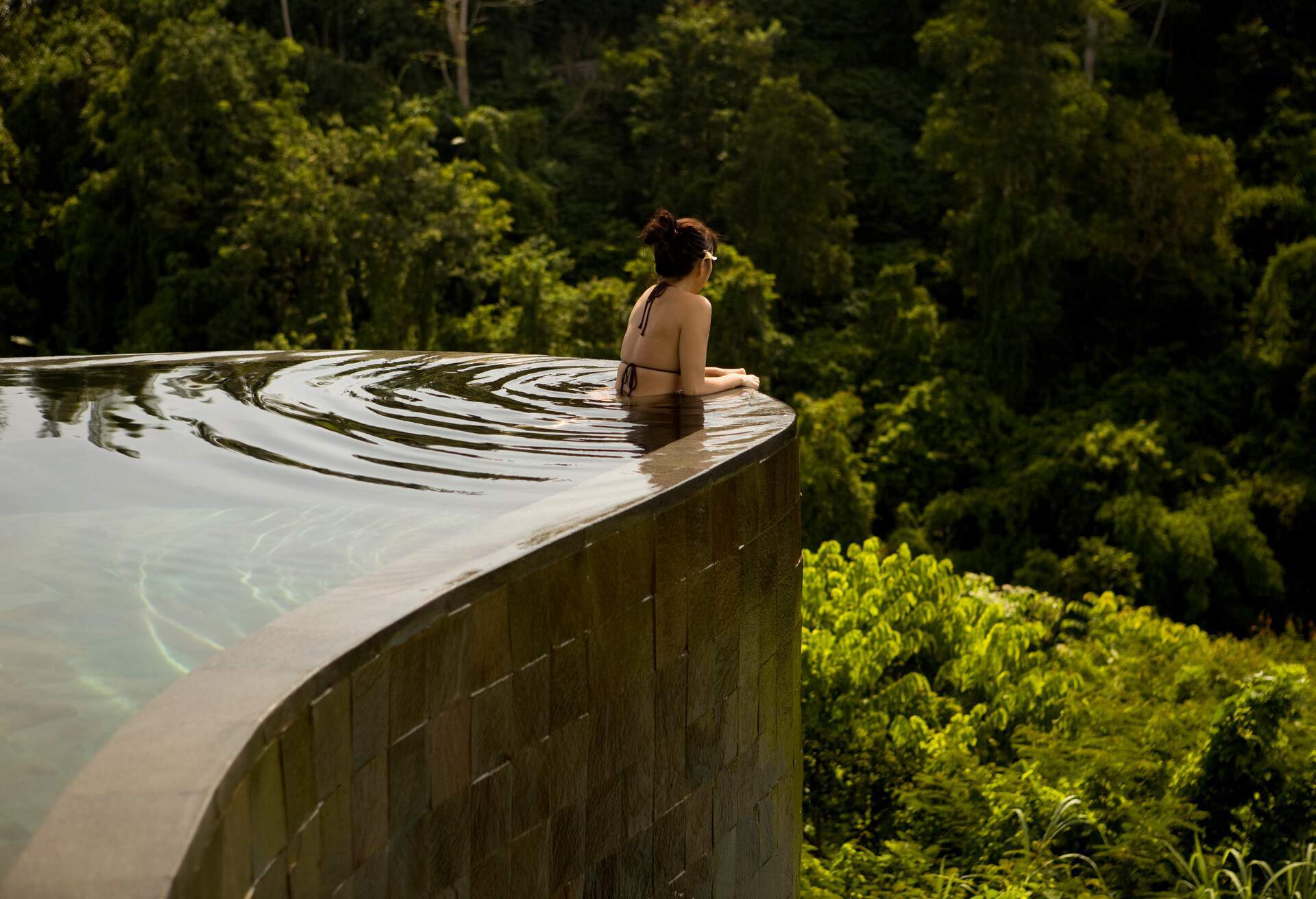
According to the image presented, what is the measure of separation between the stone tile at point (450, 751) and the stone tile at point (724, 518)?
957 mm

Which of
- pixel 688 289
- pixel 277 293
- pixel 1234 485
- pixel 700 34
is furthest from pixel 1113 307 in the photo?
pixel 688 289

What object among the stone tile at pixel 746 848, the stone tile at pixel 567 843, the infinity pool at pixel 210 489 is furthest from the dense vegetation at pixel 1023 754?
the stone tile at pixel 567 843

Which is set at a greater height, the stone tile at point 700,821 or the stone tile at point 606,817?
the stone tile at point 606,817

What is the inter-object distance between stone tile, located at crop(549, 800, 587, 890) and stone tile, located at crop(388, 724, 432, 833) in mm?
425

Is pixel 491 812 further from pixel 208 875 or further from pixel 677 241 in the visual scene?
pixel 677 241

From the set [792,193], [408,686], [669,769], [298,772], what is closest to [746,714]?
[669,769]

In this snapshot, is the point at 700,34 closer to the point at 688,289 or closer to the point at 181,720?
the point at 688,289

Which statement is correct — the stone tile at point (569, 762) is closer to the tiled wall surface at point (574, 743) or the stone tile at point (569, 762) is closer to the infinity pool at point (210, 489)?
the tiled wall surface at point (574, 743)

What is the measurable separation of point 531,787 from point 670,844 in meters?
0.65

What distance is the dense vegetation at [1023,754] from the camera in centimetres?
577

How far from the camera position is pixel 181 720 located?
1641 mm

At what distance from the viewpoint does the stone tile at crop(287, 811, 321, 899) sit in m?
1.72

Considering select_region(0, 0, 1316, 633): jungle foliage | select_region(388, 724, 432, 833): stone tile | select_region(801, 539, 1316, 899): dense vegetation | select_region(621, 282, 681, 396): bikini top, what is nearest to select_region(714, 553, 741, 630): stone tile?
select_region(388, 724, 432, 833): stone tile

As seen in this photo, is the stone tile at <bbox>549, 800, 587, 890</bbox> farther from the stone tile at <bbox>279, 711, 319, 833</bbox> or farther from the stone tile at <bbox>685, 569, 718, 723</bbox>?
the stone tile at <bbox>279, 711, 319, 833</bbox>
